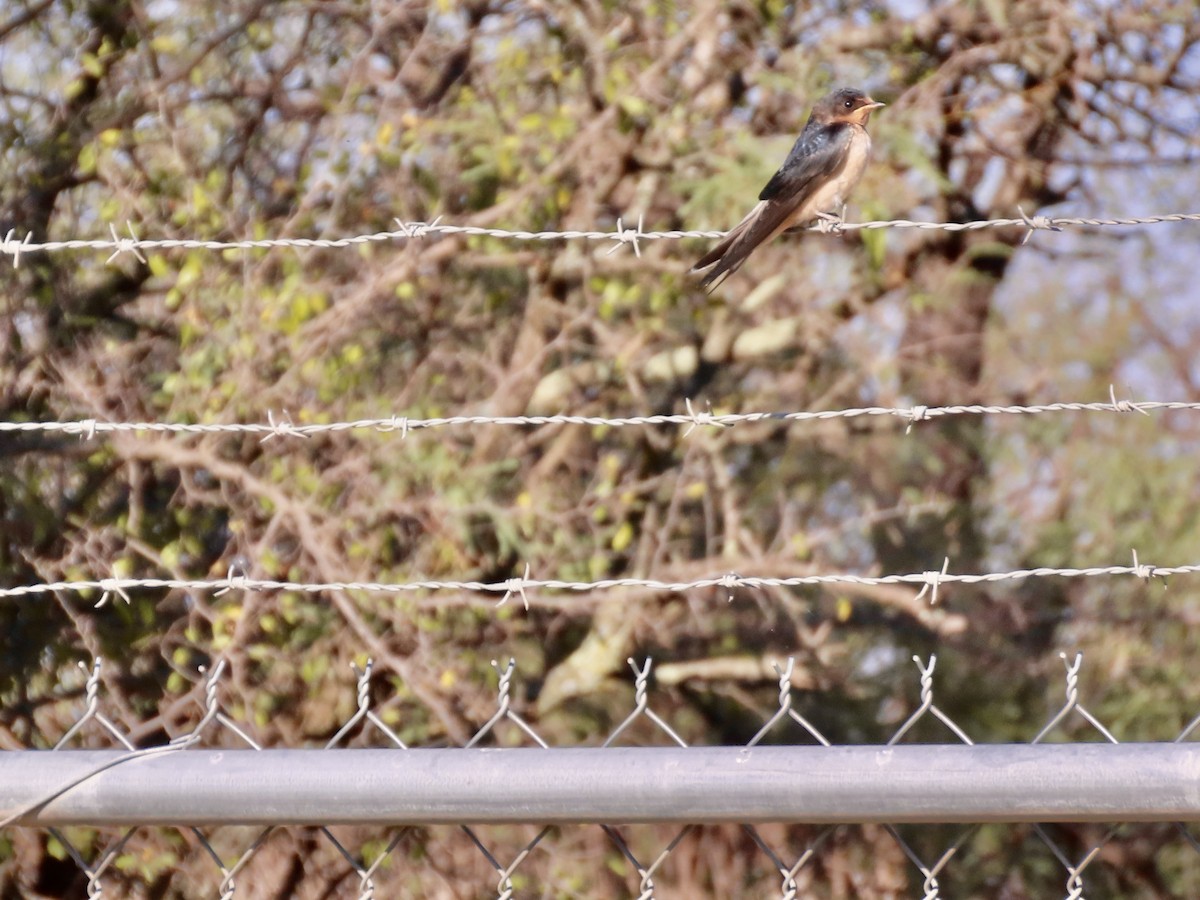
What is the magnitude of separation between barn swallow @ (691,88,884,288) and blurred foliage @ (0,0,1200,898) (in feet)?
4.36

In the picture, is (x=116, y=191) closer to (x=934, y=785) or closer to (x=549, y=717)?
(x=549, y=717)

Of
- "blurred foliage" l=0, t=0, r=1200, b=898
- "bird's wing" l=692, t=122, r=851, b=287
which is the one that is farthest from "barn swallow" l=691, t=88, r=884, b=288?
"blurred foliage" l=0, t=0, r=1200, b=898

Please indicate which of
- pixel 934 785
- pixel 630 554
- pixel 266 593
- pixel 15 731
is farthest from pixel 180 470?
pixel 934 785

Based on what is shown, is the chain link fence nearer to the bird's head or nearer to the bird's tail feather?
the bird's tail feather

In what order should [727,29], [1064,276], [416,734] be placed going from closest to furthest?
1. [416,734]
2. [727,29]
3. [1064,276]

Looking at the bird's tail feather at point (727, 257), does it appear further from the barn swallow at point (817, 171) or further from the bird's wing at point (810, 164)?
the bird's wing at point (810, 164)

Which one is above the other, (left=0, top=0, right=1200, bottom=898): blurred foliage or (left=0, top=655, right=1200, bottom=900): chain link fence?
(left=0, top=655, right=1200, bottom=900): chain link fence

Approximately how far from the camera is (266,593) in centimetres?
444

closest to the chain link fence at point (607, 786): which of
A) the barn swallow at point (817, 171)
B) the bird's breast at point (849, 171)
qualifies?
the barn swallow at point (817, 171)

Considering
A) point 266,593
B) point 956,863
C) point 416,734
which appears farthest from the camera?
point 956,863

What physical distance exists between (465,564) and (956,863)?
2.92 metres

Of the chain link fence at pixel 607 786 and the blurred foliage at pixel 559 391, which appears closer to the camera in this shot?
the chain link fence at pixel 607 786

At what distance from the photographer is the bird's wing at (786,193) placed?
9.40 ft

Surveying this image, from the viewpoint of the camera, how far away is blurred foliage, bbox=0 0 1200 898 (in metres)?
4.58
